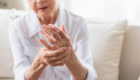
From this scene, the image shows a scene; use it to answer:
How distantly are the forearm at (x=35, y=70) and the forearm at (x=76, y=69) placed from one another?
14 centimetres

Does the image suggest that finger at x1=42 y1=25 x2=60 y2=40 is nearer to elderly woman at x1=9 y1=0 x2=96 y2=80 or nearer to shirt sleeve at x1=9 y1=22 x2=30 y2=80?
elderly woman at x1=9 y1=0 x2=96 y2=80

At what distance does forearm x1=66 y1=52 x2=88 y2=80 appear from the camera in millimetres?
930

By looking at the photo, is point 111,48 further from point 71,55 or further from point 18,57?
point 18,57

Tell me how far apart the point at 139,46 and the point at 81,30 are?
1.35 feet

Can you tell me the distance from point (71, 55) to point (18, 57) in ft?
1.07

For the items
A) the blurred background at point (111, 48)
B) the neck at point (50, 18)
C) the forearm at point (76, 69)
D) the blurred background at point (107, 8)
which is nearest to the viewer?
the forearm at point (76, 69)

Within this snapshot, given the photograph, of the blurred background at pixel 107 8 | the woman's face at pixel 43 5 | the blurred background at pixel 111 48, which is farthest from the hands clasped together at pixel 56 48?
the blurred background at pixel 107 8

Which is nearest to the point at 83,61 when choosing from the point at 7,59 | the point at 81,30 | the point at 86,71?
the point at 86,71

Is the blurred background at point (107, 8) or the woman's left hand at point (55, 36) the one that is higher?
the woman's left hand at point (55, 36)

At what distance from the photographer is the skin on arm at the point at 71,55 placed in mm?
828

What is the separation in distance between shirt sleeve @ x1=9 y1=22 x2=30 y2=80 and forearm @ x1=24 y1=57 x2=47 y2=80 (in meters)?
0.04

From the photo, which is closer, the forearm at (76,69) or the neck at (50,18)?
the forearm at (76,69)

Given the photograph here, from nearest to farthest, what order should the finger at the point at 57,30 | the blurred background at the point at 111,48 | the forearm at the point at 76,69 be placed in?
the finger at the point at 57,30 → the forearm at the point at 76,69 → the blurred background at the point at 111,48

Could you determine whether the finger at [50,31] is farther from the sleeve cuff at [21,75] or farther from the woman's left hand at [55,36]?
the sleeve cuff at [21,75]
